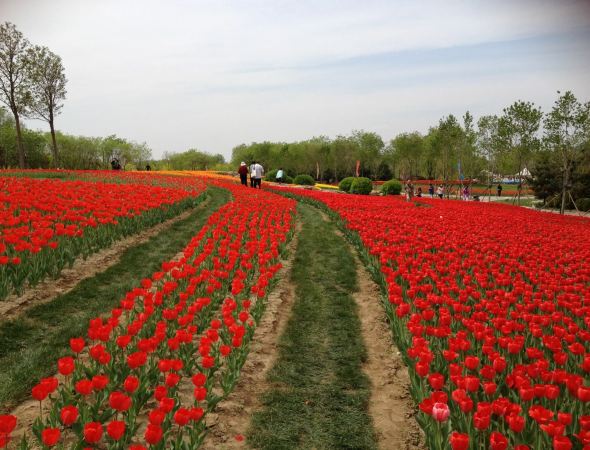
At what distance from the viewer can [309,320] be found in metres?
7.86

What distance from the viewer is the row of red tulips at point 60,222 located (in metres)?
7.52

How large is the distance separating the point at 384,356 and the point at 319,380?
1338 mm

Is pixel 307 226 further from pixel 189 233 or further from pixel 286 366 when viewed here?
pixel 286 366

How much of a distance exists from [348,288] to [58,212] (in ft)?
26.8

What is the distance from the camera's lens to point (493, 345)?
5.19m

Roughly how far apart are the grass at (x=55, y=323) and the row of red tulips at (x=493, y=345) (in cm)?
452

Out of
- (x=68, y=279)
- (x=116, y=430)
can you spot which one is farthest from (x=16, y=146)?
(x=116, y=430)

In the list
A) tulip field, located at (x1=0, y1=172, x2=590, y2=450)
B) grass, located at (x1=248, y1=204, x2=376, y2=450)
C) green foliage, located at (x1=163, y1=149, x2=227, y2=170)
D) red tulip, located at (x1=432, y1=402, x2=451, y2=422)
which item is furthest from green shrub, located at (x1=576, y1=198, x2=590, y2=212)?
green foliage, located at (x1=163, y1=149, x2=227, y2=170)

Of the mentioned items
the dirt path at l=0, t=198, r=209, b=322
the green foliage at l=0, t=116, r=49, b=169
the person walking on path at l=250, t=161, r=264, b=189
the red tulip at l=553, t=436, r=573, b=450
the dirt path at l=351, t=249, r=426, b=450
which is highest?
the green foliage at l=0, t=116, r=49, b=169

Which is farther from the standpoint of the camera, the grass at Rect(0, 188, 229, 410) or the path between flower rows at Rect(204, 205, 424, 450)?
the grass at Rect(0, 188, 229, 410)

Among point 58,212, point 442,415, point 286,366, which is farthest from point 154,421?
point 58,212

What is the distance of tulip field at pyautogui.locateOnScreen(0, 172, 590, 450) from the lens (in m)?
3.52

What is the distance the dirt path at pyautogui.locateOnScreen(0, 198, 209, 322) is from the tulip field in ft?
0.73

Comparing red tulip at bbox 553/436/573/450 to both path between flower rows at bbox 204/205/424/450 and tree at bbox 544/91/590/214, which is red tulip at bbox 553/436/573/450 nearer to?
path between flower rows at bbox 204/205/424/450
